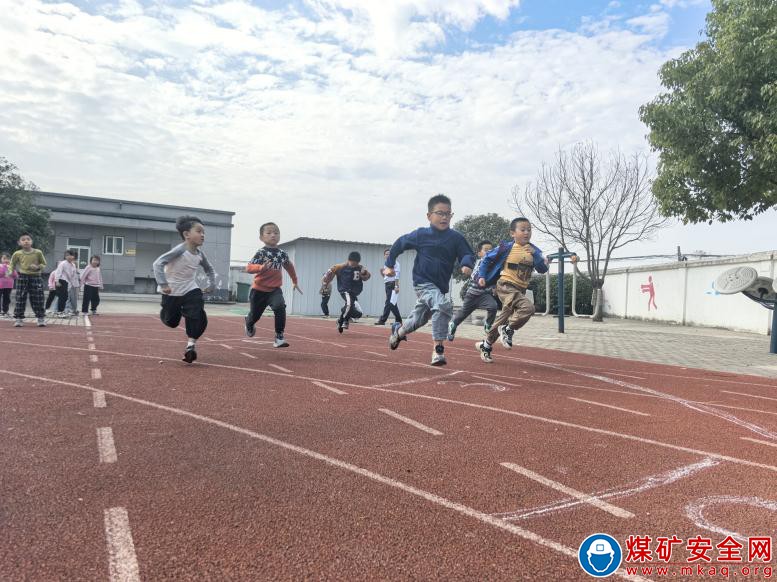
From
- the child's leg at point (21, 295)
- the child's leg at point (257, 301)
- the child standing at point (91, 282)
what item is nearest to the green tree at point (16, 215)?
the child standing at point (91, 282)

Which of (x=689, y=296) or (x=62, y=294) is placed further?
(x=689, y=296)

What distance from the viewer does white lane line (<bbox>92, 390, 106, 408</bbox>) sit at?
434 centimetres

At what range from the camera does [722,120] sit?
35.5 feet

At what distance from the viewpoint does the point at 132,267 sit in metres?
34.1

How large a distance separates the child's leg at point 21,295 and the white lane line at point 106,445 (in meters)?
8.81

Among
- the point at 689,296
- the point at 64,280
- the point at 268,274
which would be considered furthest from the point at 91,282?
the point at 689,296

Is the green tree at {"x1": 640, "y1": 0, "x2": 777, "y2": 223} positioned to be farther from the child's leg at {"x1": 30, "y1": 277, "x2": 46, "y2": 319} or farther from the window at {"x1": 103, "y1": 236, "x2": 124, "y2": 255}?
the window at {"x1": 103, "y1": 236, "x2": 124, "y2": 255}

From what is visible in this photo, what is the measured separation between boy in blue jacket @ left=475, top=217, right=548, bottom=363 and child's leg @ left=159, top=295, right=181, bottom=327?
400 centimetres

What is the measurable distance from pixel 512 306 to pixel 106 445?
581cm

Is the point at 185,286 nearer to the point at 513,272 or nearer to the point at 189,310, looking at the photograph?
the point at 189,310

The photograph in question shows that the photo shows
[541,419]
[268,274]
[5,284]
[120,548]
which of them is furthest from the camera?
[5,284]

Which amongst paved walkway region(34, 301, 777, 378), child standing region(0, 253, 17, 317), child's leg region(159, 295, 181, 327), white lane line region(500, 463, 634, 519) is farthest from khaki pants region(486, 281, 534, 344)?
child standing region(0, 253, 17, 317)

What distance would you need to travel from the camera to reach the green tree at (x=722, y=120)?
32.2ft

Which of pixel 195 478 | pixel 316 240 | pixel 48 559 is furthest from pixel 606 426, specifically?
pixel 316 240
